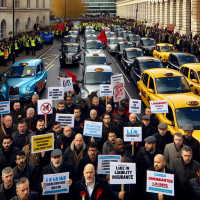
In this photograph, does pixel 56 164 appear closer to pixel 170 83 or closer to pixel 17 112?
pixel 17 112

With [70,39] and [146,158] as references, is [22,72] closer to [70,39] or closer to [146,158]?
[146,158]

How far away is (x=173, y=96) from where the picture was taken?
10.6 m

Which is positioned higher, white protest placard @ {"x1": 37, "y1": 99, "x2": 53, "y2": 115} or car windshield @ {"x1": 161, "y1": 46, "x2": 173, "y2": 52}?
car windshield @ {"x1": 161, "y1": 46, "x2": 173, "y2": 52}

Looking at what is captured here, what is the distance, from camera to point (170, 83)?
504 inches

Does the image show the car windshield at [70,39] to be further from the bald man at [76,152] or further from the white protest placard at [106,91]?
the bald man at [76,152]

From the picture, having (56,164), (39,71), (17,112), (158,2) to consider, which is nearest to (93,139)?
(56,164)

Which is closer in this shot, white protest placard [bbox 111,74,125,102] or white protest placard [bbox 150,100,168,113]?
white protest placard [bbox 150,100,168,113]

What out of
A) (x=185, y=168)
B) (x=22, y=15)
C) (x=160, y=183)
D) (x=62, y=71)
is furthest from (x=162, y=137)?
(x=22, y=15)

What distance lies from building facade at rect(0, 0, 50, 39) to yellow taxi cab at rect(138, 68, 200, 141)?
2916cm

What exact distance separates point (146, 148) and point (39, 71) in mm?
11604

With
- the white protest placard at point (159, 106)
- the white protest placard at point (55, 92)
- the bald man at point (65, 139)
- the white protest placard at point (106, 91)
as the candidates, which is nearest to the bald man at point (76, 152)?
the bald man at point (65, 139)

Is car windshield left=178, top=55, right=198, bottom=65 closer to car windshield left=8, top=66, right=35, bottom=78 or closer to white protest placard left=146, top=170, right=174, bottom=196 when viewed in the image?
car windshield left=8, top=66, right=35, bottom=78

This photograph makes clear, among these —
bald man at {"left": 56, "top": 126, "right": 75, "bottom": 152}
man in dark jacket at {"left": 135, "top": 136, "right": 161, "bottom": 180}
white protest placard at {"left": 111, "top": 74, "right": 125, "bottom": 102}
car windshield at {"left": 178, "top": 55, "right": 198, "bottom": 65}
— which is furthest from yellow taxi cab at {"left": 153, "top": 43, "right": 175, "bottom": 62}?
man in dark jacket at {"left": 135, "top": 136, "right": 161, "bottom": 180}

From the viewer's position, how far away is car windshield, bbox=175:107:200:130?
366 inches
